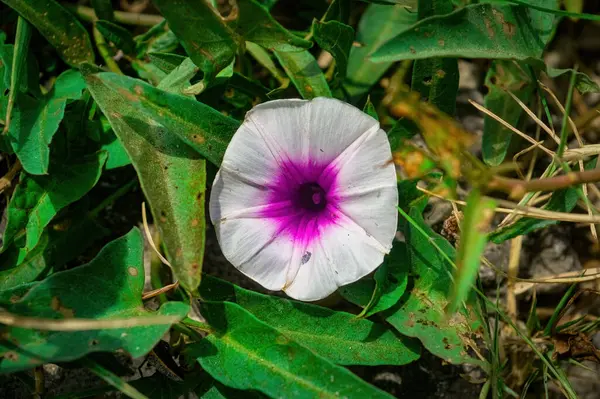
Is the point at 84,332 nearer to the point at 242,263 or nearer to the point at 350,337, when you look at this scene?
the point at 242,263

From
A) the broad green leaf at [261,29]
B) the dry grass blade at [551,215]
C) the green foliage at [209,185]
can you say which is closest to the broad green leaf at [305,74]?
the green foliage at [209,185]

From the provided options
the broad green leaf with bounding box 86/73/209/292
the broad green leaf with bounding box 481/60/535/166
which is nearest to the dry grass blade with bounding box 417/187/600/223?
the broad green leaf with bounding box 481/60/535/166

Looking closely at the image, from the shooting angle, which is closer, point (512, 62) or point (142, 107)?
point (142, 107)

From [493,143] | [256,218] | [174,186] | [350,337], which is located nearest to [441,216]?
[493,143]

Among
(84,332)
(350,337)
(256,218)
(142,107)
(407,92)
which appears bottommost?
(350,337)

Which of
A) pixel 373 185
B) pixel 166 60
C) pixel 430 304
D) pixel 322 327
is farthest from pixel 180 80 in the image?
pixel 430 304

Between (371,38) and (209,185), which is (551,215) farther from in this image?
(209,185)

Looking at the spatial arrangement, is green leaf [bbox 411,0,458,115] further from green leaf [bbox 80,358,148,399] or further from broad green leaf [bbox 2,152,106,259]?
green leaf [bbox 80,358,148,399]
